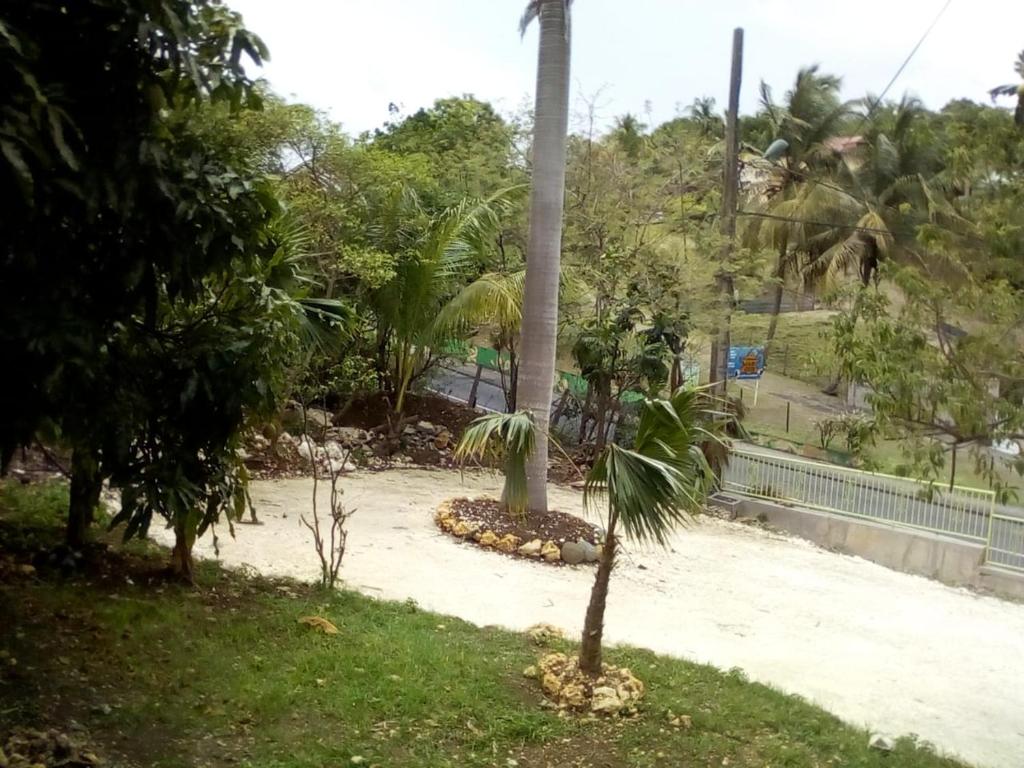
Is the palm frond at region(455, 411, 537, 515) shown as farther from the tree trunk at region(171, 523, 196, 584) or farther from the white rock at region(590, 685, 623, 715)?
the tree trunk at region(171, 523, 196, 584)

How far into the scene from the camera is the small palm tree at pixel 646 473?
4.64m

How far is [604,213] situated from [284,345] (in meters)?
10.7

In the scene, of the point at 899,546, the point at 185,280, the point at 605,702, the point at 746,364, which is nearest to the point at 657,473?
the point at 605,702

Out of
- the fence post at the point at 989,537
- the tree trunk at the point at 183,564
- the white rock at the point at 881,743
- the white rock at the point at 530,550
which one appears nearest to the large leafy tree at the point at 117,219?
the tree trunk at the point at 183,564

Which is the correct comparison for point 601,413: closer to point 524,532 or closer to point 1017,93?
point 524,532

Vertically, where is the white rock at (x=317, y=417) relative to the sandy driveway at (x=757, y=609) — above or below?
above

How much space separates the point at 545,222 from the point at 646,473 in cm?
559

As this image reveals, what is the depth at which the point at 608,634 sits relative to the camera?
7090 mm

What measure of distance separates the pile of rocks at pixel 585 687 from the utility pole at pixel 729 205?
32.2 ft

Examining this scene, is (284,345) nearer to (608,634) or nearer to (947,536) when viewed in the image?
(608,634)

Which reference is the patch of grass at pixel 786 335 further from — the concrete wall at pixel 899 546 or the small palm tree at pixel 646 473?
the small palm tree at pixel 646 473

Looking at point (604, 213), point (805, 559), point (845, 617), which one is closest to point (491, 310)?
point (604, 213)

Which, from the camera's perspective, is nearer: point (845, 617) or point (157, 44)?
point (157, 44)

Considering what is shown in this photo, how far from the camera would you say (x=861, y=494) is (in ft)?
41.6
